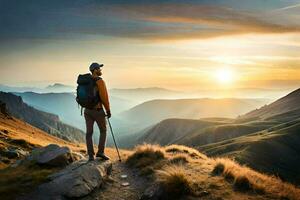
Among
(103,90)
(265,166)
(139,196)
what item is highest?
(103,90)

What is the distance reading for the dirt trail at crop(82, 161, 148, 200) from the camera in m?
13.0

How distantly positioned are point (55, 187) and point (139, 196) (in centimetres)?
302

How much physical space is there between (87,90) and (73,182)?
4.14m

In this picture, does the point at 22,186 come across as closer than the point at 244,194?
No

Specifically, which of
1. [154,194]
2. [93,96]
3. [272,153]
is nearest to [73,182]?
[154,194]

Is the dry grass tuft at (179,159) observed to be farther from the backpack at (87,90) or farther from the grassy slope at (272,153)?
the grassy slope at (272,153)

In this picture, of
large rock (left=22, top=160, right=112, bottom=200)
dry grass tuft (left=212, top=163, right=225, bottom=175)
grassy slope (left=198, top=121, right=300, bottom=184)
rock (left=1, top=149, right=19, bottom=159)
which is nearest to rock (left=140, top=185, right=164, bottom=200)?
large rock (left=22, top=160, right=112, bottom=200)

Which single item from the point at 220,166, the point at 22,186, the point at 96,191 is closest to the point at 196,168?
the point at 220,166

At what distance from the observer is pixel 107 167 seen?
1576 cm

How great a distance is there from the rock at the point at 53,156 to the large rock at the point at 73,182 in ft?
5.05

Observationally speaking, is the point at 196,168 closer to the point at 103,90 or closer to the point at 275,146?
the point at 103,90

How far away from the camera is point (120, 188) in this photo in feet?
46.5

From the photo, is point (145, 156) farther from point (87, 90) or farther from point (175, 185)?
point (175, 185)

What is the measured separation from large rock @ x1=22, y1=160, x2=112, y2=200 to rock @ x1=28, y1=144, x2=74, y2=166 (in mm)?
1540
